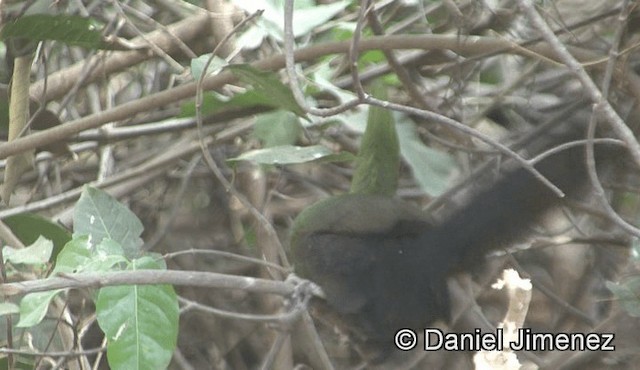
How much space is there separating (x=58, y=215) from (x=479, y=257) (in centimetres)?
106

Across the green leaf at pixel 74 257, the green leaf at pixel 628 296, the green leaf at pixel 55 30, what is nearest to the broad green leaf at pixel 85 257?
the green leaf at pixel 74 257

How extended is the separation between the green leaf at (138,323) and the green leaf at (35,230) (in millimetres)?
476

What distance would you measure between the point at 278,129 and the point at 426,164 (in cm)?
28

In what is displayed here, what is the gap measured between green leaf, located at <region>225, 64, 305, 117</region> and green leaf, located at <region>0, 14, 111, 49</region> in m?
0.30

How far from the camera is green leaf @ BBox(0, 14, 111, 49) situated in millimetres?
1586

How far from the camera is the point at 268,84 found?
4.85 feet

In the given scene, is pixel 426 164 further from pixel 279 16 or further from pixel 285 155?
pixel 279 16

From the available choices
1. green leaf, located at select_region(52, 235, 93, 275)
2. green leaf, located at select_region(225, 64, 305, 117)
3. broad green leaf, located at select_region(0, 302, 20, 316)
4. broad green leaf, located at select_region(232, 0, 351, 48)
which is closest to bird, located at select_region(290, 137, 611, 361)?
green leaf, located at select_region(225, 64, 305, 117)

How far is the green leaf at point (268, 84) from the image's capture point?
148 centimetres

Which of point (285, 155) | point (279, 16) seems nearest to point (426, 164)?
point (285, 155)

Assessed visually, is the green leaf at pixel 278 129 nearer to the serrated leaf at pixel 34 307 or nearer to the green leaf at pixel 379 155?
the green leaf at pixel 379 155

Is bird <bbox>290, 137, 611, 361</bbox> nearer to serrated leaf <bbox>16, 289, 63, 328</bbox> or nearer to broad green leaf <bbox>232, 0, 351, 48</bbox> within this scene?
broad green leaf <bbox>232, 0, 351, 48</bbox>

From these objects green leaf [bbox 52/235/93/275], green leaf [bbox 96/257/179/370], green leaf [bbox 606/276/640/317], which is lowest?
green leaf [bbox 606/276/640/317]

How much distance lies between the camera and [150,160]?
7.54 ft
